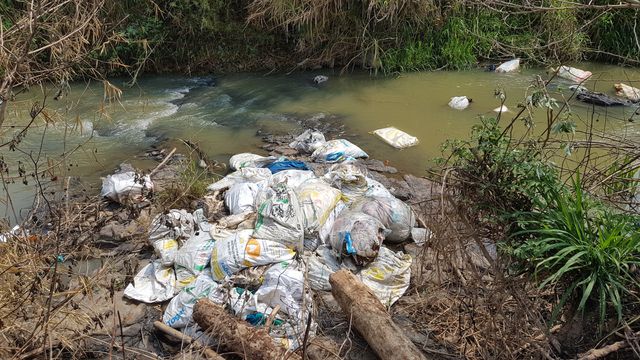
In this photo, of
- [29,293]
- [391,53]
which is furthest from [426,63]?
[29,293]

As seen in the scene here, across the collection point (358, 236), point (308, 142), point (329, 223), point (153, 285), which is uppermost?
point (358, 236)

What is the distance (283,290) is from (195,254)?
752 mm

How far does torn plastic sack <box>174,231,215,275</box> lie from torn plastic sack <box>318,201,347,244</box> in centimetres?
77

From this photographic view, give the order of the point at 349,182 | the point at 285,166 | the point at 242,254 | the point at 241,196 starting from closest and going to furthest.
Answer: the point at 242,254, the point at 241,196, the point at 349,182, the point at 285,166

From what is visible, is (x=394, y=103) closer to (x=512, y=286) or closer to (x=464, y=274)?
(x=464, y=274)

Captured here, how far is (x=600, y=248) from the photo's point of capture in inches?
82.9

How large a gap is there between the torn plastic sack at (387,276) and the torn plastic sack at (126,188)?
2.14m

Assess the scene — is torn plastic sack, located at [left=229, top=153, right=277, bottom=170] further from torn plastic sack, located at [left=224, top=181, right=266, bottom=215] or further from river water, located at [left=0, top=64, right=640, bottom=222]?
torn plastic sack, located at [left=224, top=181, right=266, bottom=215]

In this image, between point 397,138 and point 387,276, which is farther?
point 397,138

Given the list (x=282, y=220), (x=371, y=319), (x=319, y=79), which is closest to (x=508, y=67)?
Result: (x=319, y=79)

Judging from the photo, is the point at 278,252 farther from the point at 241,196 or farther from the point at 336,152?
the point at 336,152

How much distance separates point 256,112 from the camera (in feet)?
22.5

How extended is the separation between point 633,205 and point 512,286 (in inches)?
31.5

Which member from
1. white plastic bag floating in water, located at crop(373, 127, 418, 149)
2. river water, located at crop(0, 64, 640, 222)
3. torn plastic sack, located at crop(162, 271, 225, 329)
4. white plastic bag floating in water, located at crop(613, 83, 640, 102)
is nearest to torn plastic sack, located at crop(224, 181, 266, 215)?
torn plastic sack, located at crop(162, 271, 225, 329)
